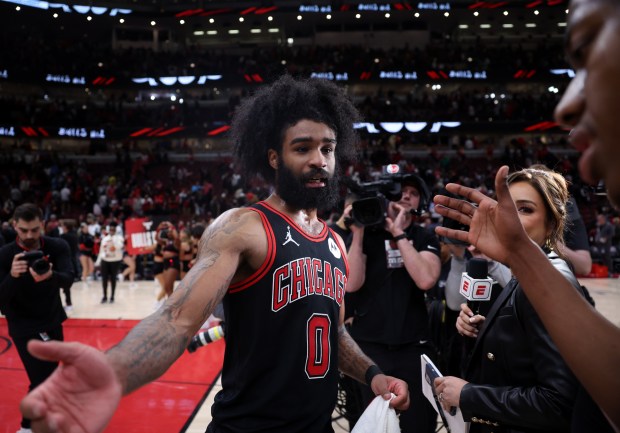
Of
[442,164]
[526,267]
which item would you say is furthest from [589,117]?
[442,164]

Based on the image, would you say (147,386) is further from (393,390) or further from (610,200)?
(610,200)

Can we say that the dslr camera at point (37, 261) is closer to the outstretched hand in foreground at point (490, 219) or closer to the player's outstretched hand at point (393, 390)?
the player's outstretched hand at point (393, 390)

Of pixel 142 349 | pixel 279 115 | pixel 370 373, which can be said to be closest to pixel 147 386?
pixel 370 373

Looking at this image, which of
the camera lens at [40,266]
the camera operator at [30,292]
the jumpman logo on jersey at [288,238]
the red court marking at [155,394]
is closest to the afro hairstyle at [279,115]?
the jumpman logo on jersey at [288,238]

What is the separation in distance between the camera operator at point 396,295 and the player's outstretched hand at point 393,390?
1.00 metres

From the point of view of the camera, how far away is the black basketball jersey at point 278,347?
1815 mm

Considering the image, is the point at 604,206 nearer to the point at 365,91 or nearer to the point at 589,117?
the point at 365,91

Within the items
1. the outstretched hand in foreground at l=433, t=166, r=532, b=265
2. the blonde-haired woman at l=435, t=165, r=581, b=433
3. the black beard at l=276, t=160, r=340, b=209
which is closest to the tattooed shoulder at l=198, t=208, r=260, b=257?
the black beard at l=276, t=160, r=340, b=209

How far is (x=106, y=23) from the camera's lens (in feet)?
102

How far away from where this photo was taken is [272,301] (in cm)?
184

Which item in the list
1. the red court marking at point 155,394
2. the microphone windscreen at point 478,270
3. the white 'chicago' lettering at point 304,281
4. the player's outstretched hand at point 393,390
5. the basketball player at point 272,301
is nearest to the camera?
the basketball player at point 272,301

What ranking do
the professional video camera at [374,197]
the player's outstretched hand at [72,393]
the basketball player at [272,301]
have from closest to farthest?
the player's outstretched hand at [72,393] < the basketball player at [272,301] < the professional video camera at [374,197]

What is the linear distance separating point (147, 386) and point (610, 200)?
5.35 meters

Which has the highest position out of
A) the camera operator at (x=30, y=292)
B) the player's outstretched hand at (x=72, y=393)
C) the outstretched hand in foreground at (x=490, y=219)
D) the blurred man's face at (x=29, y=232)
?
the outstretched hand in foreground at (x=490, y=219)
